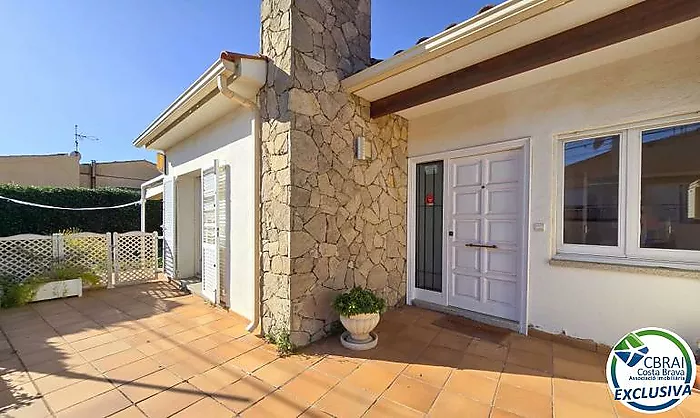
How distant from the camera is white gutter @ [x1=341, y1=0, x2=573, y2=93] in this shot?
267 centimetres

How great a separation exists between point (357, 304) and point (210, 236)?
3327 millimetres

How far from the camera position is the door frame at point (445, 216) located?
4086 millimetres

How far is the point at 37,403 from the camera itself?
8.73ft

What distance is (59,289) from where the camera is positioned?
612 centimetres

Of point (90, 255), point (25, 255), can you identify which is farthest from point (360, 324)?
Result: point (25, 255)

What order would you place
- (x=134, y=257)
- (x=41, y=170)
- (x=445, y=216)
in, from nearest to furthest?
(x=445, y=216)
(x=134, y=257)
(x=41, y=170)

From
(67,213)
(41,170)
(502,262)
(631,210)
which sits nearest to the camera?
(631,210)

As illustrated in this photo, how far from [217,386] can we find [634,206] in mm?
4944

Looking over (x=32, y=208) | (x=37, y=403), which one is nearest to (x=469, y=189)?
(x=37, y=403)

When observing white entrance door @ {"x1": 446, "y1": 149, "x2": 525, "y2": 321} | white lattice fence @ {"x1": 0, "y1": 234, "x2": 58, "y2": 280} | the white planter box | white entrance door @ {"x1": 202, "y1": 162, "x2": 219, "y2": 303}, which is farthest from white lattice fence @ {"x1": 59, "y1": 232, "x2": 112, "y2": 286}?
white entrance door @ {"x1": 446, "y1": 149, "x2": 525, "y2": 321}

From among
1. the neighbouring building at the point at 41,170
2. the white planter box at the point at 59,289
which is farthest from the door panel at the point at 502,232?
the neighbouring building at the point at 41,170

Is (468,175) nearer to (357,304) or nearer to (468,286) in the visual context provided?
(468,286)

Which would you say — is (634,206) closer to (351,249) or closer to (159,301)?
(351,249)

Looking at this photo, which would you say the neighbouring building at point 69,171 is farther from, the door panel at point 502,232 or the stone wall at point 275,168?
the door panel at point 502,232
